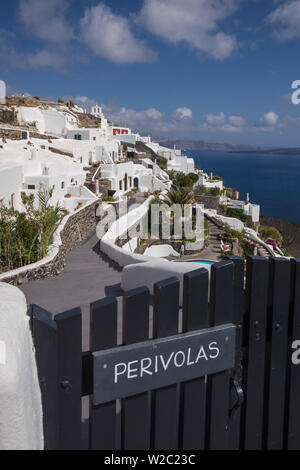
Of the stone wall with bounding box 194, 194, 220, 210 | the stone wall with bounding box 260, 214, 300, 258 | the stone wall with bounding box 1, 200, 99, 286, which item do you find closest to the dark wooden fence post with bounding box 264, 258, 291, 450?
the stone wall with bounding box 1, 200, 99, 286

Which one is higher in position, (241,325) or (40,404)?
(241,325)

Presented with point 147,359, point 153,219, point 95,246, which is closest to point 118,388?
point 147,359

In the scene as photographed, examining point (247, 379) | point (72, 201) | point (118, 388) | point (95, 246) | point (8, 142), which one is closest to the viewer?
point (118, 388)

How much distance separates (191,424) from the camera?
2.64 metres

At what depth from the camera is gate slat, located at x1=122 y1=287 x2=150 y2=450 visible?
234 centimetres

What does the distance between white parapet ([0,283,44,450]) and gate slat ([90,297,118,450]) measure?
1.06ft

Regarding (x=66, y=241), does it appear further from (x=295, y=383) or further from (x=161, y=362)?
(x=161, y=362)

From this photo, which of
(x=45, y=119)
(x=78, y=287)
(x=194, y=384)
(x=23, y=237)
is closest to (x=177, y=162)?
(x=45, y=119)

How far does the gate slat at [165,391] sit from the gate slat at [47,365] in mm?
610

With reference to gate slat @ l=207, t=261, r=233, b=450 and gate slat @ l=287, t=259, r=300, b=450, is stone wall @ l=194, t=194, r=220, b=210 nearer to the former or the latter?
gate slat @ l=287, t=259, r=300, b=450

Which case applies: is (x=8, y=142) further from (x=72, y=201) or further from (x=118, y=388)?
(x=118, y=388)

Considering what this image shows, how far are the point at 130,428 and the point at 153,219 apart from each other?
69.2 feet

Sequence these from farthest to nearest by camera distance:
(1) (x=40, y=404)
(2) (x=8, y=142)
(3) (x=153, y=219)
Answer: (2) (x=8, y=142)
(3) (x=153, y=219)
(1) (x=40, y=404)

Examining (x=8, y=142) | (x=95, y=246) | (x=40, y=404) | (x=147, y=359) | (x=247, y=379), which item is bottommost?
(x=95, y=246)
